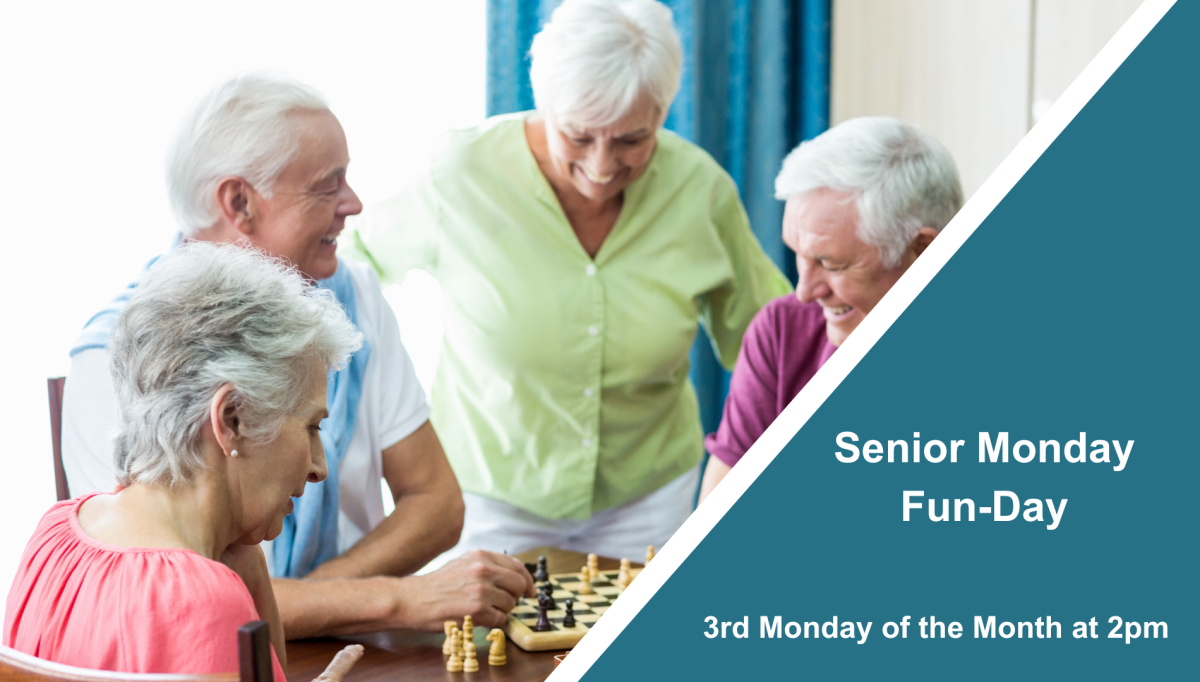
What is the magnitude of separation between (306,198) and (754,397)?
88cm

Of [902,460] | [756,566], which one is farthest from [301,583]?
[902,460]

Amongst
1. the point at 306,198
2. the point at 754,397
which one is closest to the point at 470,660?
the point at 306,198

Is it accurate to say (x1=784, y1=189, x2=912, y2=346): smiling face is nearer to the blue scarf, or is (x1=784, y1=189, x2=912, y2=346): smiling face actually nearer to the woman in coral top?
the blue scarf

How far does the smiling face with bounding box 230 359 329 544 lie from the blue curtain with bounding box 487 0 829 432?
210 cm

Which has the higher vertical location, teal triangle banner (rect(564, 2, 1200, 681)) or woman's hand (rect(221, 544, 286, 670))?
teal triangle banner (rect(564, 2, 1200, 681))

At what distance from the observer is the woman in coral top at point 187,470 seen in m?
0.97

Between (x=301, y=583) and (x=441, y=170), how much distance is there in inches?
40.6

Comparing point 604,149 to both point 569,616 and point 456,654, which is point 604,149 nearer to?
point 569,616

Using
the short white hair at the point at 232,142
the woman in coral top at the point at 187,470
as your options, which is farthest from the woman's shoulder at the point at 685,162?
the woman in coral top at the point at 187,470

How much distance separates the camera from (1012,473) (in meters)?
0.96

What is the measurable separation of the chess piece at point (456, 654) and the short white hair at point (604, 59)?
1.05 m

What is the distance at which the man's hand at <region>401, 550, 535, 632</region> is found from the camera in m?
1.45

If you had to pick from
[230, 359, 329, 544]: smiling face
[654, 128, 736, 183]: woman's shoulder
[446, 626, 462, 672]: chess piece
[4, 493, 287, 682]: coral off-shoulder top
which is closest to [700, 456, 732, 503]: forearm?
[654, 128, 736, 183]: woman's shoulder

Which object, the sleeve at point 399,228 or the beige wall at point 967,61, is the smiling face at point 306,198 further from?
the beige wall at point 967,61
